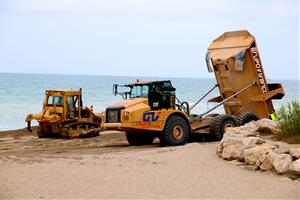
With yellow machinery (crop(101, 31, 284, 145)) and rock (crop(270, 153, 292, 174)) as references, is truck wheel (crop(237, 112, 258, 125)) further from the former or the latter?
rock (crop(270, 153, 292, 174))

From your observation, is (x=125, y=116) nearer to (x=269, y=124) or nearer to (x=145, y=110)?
(x=145, y=110)

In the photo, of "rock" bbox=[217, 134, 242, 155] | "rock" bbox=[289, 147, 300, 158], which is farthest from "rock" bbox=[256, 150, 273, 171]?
"rock" bbox=[217, 134, 242, 155]

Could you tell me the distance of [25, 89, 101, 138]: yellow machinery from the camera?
2207 centimetres

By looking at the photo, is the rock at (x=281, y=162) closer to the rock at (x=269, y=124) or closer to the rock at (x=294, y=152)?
the rock at (x=294, y=152)

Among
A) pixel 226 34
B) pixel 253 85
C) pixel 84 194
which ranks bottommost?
pixel 84 194

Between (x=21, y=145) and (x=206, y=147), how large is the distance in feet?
21.7

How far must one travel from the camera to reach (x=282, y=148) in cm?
1383

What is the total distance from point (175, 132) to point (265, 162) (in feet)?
Result: 17.5

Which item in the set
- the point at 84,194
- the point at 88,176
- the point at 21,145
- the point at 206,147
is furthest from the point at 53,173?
the point at 21,145

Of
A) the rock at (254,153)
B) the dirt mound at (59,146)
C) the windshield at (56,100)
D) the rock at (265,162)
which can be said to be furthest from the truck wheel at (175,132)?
the windshield at (56,100)

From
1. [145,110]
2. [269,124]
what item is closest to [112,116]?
[145,110]

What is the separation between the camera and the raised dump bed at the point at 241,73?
1986cm

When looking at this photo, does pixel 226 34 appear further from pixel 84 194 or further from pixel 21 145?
pixel 84 194

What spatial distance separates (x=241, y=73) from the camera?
20.1m
